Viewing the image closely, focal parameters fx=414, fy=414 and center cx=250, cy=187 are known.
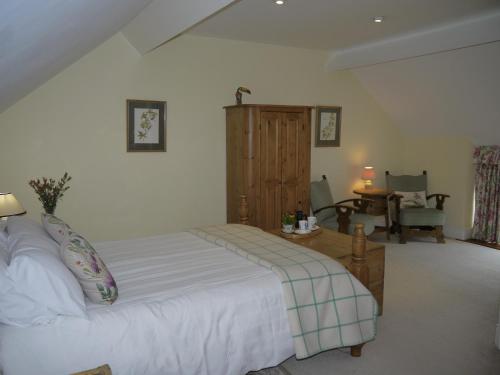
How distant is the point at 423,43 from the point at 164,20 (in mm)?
2776

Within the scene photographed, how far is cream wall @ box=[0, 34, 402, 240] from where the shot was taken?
3.96 m

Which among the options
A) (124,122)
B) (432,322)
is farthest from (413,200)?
(124,122)

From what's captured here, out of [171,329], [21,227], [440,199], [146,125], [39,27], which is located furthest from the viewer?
[440,199]

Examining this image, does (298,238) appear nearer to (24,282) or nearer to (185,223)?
(185,223)

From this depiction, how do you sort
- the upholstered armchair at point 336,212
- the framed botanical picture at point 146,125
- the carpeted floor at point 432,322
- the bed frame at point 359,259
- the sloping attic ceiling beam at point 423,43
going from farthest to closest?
1. the upholstered armchair at point 336,212
2. the framed botanical picture at point 146,125
3. the sloping attic ceiling beam at point 423,43
4. the bed frame at point 359,259
5. the carpeted floor at point 432,322

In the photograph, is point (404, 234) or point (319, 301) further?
point (404, 234)

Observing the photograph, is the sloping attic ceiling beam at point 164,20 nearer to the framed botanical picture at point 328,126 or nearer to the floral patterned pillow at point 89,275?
the floral patterned pillow at point 89,275

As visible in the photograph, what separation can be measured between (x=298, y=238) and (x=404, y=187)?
3.12 metres

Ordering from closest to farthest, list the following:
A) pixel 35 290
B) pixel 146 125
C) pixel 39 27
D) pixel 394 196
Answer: pixel 39 27, pixel 35 290, pixel 146 125, pixel 394 196

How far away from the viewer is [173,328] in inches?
79.7

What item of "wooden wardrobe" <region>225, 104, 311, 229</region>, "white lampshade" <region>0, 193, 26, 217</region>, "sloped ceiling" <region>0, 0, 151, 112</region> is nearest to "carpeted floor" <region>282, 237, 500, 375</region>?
"wooden wardrobe" <region>225, 104, 311, 229</region>

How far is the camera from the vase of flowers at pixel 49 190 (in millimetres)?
3754

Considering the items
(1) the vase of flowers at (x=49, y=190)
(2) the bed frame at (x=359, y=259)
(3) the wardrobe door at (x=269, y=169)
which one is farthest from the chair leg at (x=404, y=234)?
(1) the vase of flowers at (x=49, y=190)

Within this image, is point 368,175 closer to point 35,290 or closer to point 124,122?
point 124,122
